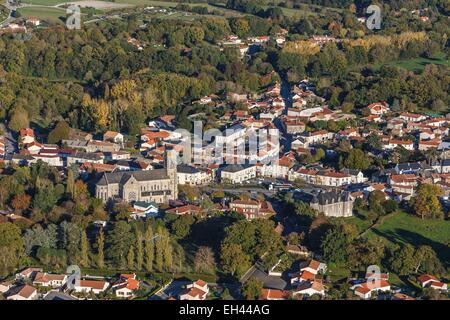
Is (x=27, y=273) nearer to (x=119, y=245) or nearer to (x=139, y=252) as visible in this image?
(x=119, y=245)

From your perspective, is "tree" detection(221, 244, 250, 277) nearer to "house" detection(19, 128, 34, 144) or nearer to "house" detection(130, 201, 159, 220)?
"house" detection(130, 201, 159, 220)

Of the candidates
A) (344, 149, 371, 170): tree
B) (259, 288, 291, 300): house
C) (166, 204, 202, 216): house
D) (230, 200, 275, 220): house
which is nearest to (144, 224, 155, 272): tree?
(166, 204, 202, 216): house

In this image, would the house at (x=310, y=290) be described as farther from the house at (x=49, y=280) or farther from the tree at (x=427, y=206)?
the tree at (x=427, y=206)

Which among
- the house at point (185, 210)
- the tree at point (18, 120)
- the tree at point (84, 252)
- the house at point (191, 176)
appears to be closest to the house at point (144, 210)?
the house at point (185, 210)

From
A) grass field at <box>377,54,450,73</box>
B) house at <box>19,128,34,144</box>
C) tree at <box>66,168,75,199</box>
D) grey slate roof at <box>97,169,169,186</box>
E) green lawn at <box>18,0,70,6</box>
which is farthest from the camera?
green lawn at <box>18,0,70,6</box>

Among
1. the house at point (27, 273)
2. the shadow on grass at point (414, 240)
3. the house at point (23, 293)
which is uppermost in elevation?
the house at point (23, 293)

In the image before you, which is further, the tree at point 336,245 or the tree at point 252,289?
the tree at point 336,245
